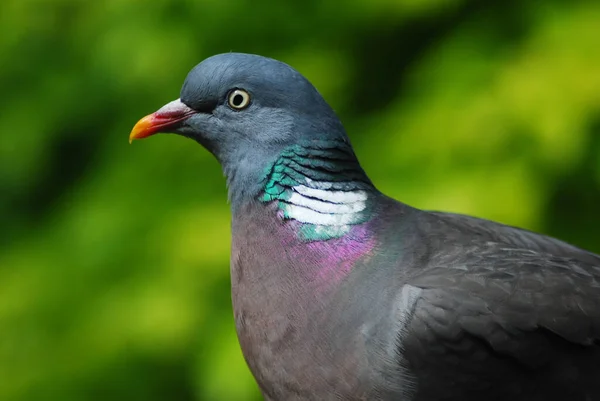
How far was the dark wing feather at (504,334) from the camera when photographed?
1729 mm

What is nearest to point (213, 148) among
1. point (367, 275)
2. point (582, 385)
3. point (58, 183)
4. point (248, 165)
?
point (248, 165)

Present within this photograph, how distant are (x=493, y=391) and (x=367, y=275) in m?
0.33

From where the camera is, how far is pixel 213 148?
204 centimetres

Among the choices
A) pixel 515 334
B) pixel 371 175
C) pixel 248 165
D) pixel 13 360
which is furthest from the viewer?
pixel 13 360

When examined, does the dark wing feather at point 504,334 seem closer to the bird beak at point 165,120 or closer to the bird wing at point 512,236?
the bird wing at point 512,236

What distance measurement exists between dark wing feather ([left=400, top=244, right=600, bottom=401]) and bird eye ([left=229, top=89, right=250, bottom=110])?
0.53 meters

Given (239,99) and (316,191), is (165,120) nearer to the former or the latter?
(239,99)

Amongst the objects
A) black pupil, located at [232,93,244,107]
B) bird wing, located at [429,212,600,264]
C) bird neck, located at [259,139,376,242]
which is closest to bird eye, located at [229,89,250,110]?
black pupil, located at [232,93,244,107]

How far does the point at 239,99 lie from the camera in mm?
1995

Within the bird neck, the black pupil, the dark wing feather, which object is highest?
the black pupil

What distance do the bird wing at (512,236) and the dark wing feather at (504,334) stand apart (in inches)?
9.7

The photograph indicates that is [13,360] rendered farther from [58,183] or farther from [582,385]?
[582,385]

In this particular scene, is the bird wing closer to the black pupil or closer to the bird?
the bird

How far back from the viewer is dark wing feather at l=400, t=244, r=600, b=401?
173 cm
